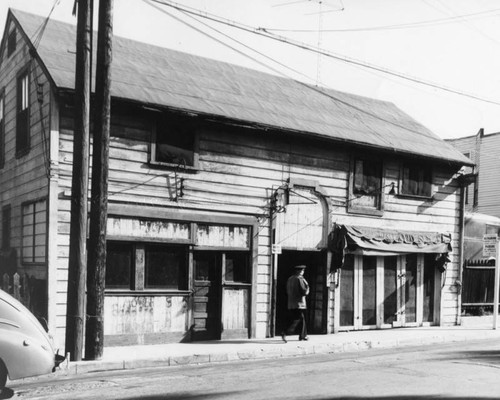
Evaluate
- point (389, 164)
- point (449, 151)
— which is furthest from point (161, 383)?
point (449, 151)

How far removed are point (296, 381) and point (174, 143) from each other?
686 centimetres

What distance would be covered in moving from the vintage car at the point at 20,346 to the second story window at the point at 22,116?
6667 millimetres

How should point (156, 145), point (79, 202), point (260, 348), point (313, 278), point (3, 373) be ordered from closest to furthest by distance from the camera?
point (3, 373) → point (79, 202) → point (260, 348) → point (156, 145) → point (313, 278)

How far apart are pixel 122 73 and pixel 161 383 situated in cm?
807

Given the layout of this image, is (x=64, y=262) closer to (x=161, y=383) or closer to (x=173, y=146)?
(x=173, y=146)

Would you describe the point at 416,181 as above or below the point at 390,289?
above

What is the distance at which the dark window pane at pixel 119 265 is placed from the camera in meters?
13.5

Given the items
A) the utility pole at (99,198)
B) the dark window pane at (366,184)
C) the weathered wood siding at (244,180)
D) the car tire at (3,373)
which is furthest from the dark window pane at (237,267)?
the car tire at (3,373)

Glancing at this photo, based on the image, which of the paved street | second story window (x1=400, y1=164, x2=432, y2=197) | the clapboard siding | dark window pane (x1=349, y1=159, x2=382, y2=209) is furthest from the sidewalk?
second story window (x1=400, y1=164, x2=432, y2=197)

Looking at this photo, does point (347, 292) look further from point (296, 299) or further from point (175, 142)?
point (175, 142)

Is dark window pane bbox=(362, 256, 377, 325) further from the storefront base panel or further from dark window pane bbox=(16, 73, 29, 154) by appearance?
dark window pane bbox=(16, 73, 29, 154)

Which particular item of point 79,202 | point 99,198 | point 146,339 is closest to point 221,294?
point 146,339

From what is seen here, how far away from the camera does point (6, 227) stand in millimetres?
16406

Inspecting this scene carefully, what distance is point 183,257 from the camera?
47.8 ft
